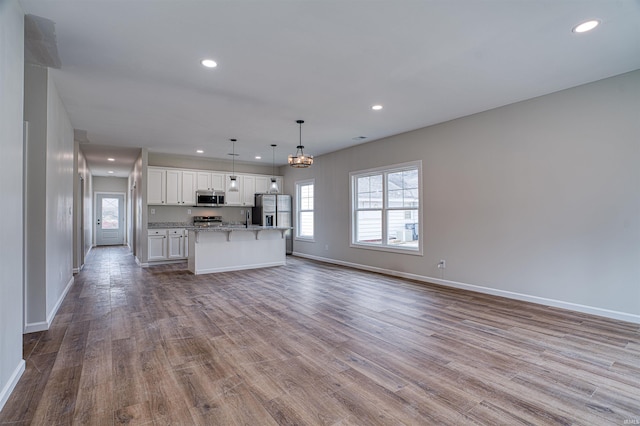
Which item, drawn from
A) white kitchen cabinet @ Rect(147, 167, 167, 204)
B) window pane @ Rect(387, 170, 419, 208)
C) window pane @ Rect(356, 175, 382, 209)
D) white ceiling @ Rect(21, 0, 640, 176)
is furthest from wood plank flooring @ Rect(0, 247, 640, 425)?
white kitchen cabinet @ Rect(147, 167, 167, 204)

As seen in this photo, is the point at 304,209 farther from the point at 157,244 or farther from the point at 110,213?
the point at 110,213

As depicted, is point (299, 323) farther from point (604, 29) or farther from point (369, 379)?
point (604, 29)

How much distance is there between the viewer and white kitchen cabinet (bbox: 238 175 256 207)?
356 inches

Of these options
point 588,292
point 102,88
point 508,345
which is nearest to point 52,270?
point 102,88

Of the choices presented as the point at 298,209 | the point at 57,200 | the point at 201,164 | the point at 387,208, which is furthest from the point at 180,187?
the point at 387,208

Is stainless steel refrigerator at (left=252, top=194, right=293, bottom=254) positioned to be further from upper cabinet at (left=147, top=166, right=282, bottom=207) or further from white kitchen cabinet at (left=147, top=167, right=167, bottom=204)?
white kitchen cabinet at (left=147, top=167, right=167, bottom=204)

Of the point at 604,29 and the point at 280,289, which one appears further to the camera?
the point at 280,289

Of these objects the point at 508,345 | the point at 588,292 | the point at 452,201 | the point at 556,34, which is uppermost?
the point at 556,34

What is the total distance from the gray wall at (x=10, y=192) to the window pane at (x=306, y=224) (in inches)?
260

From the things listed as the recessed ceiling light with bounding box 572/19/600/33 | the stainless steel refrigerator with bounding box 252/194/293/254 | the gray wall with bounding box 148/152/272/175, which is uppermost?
the recessed ceiling light with bounding box 572/19/600/33

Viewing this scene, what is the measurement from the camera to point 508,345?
2908 millimetres

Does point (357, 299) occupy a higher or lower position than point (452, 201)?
lower

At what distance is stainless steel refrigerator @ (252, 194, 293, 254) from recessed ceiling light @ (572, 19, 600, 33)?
Answer: 725 centimetres

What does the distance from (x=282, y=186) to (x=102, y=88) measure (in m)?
5.99
